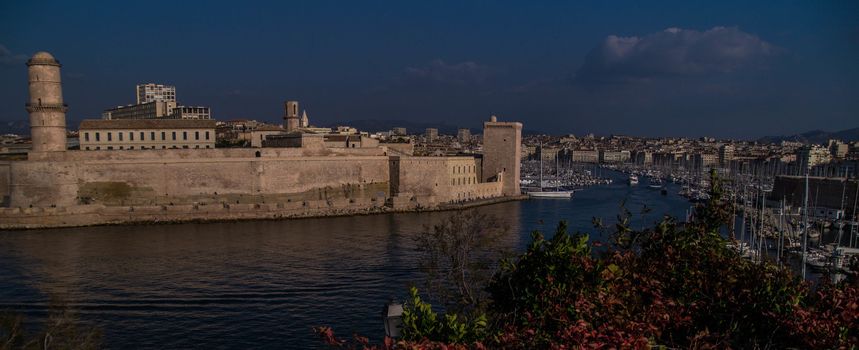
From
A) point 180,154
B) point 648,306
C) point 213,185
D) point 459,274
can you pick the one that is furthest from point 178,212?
point 648,306

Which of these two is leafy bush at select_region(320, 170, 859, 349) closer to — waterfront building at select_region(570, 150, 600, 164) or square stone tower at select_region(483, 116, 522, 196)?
square stone tower at select_region(483, 116, 522, 196)

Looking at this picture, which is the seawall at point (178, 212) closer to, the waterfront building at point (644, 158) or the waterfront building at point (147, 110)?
the waterfront building at point (147, 110)

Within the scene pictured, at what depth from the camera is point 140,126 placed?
26.6 meters

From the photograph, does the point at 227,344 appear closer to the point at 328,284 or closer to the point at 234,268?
the point at 328,284

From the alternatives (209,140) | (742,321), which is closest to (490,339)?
(742,321)

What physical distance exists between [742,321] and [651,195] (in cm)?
3849

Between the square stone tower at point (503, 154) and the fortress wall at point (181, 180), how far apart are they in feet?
28.8

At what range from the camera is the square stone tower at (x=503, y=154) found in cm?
3384

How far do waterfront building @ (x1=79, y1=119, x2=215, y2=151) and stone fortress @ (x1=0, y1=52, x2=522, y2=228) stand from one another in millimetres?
2986

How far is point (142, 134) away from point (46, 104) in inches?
185

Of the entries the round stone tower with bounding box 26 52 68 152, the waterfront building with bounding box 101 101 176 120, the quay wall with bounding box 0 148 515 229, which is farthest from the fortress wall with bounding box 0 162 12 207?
the waterfront building with bounding box 101 101 176 120

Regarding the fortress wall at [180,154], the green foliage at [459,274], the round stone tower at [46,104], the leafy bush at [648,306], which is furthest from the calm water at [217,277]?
the leafy bush at [648,306]

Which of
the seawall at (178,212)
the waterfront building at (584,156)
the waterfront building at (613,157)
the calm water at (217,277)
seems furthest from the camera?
the waterfront building at (584,156)

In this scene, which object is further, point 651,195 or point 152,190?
point 651,195
